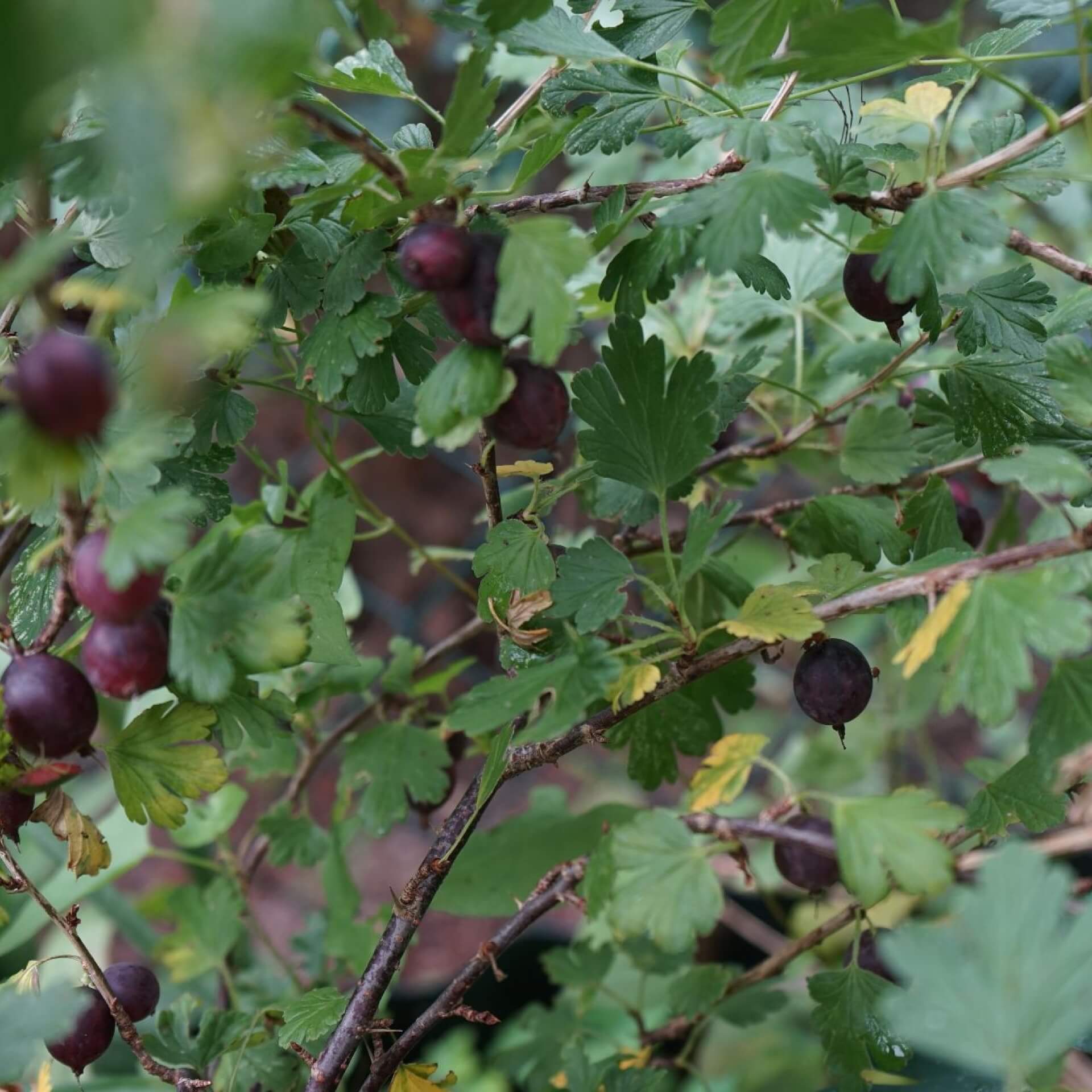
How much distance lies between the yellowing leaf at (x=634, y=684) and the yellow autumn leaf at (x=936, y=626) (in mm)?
126

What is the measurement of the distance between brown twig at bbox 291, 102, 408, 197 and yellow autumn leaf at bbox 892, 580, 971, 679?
0.29m

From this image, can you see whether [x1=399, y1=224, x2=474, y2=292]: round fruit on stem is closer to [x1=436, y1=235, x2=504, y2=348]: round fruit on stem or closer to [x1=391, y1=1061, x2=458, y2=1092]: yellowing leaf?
[x1=436, y1=235, x2=504, y2=348]: round fruit on stem

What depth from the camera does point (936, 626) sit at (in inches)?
18.2

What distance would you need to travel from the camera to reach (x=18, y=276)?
344mm

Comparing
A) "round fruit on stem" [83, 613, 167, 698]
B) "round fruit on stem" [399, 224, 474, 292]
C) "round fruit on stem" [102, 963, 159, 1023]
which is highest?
"round fruit on stem" [399, 224, 474, 292]

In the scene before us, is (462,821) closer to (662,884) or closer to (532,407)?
(662,884)

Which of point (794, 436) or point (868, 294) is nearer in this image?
point (868, 294)

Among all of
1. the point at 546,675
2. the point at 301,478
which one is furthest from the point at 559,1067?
the point at 301,478

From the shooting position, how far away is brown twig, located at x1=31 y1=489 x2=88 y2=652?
437 mm

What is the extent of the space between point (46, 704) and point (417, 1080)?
310 mm

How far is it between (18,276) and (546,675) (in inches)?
11.0

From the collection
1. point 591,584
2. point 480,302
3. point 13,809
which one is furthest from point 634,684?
point 13,809

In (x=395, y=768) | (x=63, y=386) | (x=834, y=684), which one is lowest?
(x=395, y=768)

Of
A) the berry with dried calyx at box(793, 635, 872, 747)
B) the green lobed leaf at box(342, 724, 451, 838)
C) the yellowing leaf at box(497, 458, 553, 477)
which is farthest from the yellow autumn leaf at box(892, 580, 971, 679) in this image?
the green lobed leaf at box(342, 724, 451, 838)
